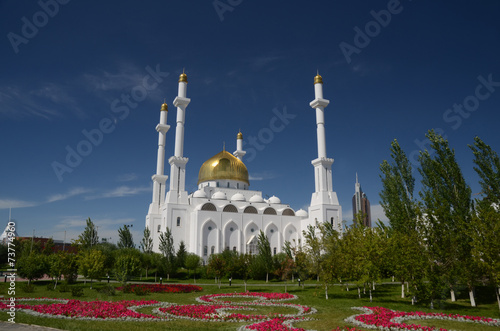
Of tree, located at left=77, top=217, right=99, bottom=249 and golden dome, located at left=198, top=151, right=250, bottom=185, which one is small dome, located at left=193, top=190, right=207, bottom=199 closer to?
golden dome, located at left=198, top=151, right=250, bottom=185

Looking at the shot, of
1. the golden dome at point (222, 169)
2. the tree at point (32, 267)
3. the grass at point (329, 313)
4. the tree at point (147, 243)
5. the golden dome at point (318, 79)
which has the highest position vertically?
the golden dome at point (318, 79)

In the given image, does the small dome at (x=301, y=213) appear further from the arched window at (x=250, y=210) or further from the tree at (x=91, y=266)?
the tree at (x=91, y=266)

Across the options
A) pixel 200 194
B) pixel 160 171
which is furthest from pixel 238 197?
pixel 160 171

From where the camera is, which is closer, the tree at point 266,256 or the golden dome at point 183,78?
the tree at point 266,256

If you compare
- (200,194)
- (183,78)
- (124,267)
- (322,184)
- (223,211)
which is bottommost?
(124,267)

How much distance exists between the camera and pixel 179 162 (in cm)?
3912

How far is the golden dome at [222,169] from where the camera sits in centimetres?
4628

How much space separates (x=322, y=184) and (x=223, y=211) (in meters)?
11.4

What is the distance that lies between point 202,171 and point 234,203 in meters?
8.68

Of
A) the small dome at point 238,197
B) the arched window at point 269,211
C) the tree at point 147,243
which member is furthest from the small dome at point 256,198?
the tree at point 147,243

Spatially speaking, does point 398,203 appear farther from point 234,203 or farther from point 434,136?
point 234,203

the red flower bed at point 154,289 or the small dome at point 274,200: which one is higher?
the small dome at point 274,200

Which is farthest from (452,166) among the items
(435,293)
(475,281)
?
(435,293)

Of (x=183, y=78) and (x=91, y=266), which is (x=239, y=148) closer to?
(x=183, y=78)
